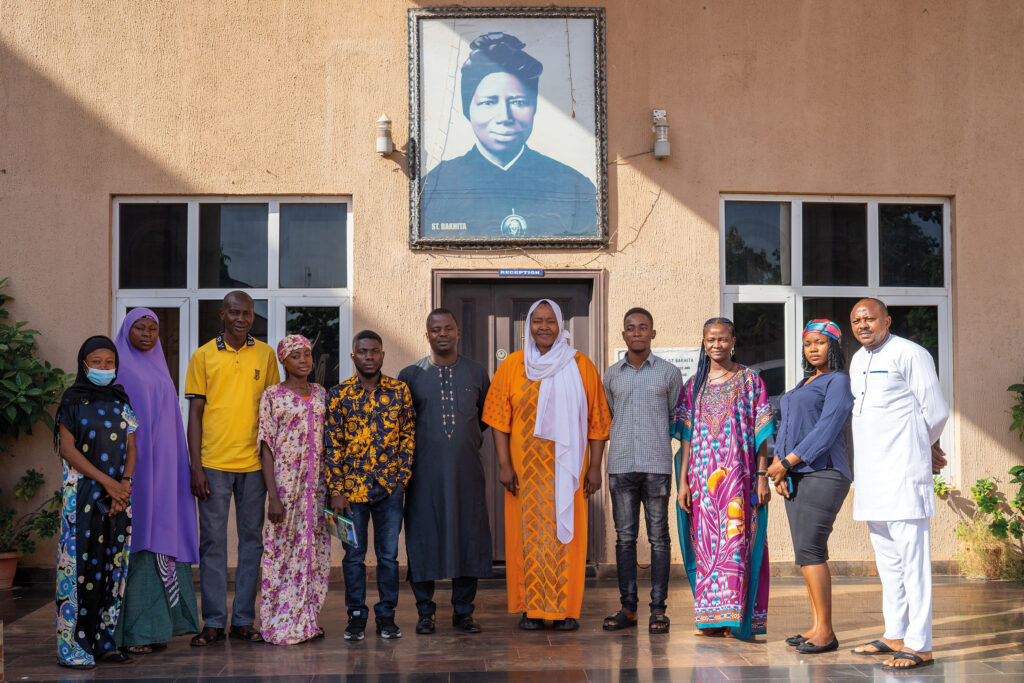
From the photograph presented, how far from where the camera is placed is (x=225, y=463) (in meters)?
5.46

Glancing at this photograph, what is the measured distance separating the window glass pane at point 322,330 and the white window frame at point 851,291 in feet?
9.76

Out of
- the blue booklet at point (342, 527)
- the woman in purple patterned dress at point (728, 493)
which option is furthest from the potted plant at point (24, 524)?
the woman in purple patterned dress at point (728, 493)

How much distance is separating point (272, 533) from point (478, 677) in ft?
4.77

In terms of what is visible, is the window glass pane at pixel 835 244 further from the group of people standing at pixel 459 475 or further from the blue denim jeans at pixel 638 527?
the blue denim jeans at pixel 638 527

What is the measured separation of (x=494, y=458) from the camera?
7.69 meters

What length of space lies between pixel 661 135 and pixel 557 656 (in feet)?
13.5

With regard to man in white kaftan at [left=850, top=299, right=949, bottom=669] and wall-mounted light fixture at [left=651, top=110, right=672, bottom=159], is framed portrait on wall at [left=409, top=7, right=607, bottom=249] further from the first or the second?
man in white kaftan at [left=850, top=299, right=949, bottom=669]

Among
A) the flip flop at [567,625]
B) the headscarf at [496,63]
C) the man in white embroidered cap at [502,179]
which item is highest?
the headscarf at [496,63]

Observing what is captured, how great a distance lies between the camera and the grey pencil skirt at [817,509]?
17.0ft

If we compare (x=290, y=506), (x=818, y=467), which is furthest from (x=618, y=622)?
(x=290, y=506)

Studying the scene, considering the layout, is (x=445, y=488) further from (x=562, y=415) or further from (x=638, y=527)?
(x=638, y=527)

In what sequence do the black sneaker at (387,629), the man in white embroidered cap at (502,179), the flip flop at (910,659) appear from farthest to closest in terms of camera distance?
the man in white embroidered cap at (502,179) → the black sneaker at (387,629) → the flip flop at (910,659)

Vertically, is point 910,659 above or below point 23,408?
below

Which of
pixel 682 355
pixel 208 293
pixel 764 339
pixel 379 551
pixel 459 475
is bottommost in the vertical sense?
pixel 379 551
